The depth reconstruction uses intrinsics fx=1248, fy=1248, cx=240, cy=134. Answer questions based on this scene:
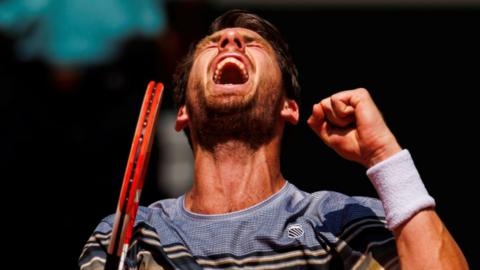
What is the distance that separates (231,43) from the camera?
6133 mm

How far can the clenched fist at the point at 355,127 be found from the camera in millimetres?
5367

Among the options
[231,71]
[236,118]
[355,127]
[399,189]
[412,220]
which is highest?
[231,71]

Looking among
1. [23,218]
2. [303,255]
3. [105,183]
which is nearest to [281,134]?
[303,255]

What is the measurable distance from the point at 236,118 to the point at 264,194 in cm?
38

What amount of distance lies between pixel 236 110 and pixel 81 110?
2.37 meters

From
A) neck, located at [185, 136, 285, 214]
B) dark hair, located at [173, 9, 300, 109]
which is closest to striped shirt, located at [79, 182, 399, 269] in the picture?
neck, located at [185, 136, 285, 214]

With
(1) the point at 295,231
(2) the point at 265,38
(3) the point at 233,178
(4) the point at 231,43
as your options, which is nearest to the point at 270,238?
(1) the point at 295,231

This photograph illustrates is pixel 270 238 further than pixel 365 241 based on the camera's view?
Yes

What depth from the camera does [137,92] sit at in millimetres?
8242

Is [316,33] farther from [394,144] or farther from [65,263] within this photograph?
[394,144]

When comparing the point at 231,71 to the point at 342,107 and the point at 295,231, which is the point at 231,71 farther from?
the point at 295,231

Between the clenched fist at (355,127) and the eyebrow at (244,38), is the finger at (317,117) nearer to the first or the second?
the clenched fist at (355,127)

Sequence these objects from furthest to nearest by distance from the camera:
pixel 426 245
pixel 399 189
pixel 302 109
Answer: pixel 302 109, pixel 399 189, pixel 426 245

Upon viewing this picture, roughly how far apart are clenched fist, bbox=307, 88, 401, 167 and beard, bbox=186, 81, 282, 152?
43 cm
